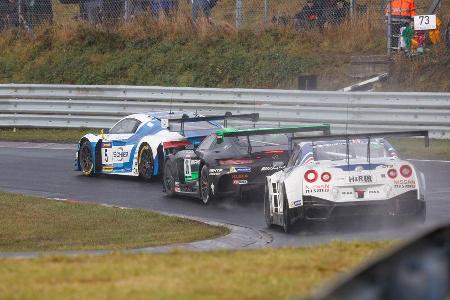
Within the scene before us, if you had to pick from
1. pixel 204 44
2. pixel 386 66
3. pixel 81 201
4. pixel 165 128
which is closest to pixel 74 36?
pixel 204 44

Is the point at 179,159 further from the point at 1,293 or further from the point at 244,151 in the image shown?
the point at 1,293

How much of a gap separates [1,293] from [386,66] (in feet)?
72.2

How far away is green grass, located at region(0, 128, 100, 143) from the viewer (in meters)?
28.7

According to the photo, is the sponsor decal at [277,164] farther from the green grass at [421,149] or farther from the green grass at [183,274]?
the green grass at [183,274]

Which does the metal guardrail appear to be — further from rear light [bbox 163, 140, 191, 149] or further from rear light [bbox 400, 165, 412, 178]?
rear light [bbox 400, 165, 412, 178]

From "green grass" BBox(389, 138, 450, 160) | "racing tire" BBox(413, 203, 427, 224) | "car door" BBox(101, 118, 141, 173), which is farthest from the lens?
"green grass" BBox(389, 138, 450, 160)

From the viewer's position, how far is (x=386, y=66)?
93.0ft

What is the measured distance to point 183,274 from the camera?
7.79 metres

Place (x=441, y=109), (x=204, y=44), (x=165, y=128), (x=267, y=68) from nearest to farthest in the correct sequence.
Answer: (x=165, y=128) → (x=441, y=109) → (x=267, y=68) → (x=204, y=44)

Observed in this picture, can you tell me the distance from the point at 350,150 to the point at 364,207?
1010 mm

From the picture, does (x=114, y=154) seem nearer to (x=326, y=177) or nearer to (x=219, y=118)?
(x=219, y=118)

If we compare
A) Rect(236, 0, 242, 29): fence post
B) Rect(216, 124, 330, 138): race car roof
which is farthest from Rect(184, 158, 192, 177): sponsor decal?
Rect(236, 0, 242, 29): fence post

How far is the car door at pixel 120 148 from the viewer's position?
22.1 metres

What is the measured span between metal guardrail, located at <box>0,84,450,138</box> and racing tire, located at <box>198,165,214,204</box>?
2.79m
